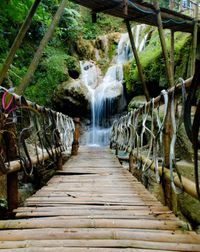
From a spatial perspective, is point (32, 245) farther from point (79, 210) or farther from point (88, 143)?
point (88, 143)

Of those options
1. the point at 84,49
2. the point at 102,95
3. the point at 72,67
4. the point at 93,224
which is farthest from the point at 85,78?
the point at 93,224

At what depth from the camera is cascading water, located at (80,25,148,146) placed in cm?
1306

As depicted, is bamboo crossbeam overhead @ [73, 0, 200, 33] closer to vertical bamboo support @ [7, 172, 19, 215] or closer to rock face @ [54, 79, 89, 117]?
vertical bamboo support @ [7, 172, 19, 215]

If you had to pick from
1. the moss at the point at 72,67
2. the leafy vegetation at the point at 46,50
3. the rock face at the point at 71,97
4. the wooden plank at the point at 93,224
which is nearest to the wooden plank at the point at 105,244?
the wooden plank at the point at 93,224

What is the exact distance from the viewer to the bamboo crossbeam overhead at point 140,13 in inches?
223

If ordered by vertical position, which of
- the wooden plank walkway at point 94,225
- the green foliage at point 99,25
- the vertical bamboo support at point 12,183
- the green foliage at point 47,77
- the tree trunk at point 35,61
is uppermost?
the green foliage at point 99,25

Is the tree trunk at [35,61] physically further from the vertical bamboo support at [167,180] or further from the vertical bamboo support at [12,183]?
the vertical bamboo support at [167,180]

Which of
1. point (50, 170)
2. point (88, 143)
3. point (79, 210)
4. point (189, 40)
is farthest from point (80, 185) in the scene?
point (88, 143)

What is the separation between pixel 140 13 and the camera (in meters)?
6.19

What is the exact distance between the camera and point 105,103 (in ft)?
43.5

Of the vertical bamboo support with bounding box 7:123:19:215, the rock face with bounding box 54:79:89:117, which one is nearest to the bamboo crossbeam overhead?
the vertical bamboo support with bounding box 7:123:19:215

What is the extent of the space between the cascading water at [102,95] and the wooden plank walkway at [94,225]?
32.8 ft

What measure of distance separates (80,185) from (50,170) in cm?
359

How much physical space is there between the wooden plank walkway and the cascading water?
32.8ft
